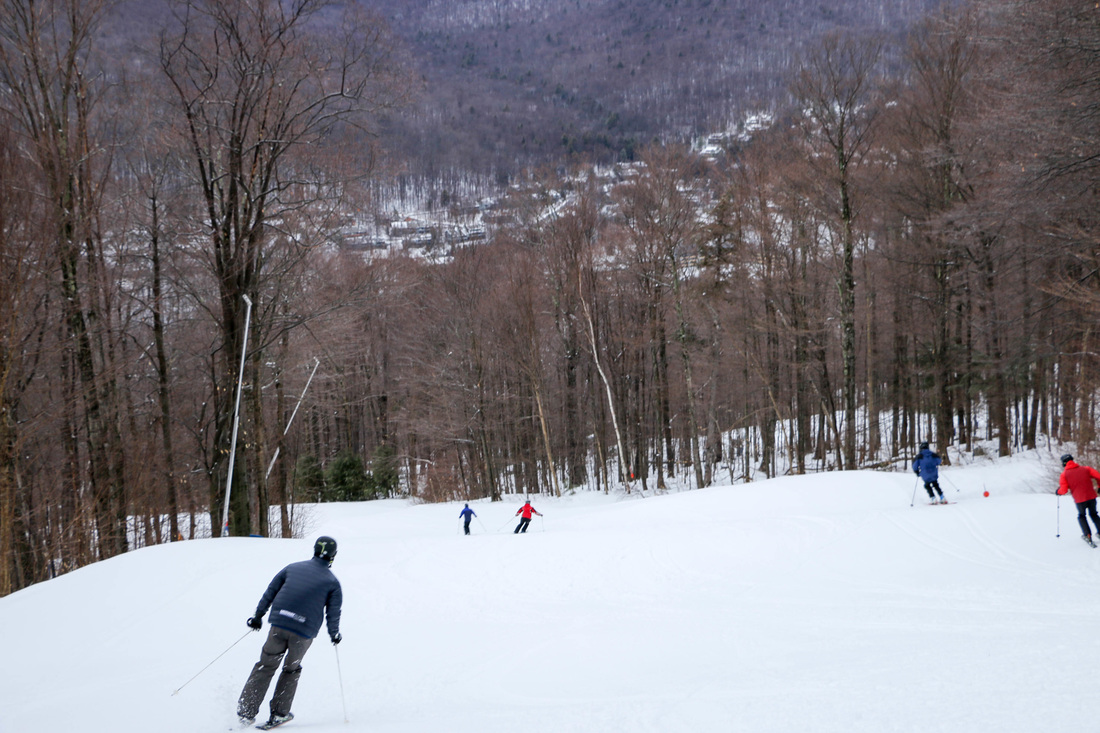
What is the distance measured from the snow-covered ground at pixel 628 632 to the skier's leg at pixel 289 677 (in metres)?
0.30

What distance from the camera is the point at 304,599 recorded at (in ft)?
19.6

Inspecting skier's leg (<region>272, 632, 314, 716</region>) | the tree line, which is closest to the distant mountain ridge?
the tree line

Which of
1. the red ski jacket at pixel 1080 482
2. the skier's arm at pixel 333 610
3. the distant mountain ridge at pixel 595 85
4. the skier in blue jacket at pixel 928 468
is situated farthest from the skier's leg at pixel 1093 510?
the distant mountain ridge at pixel 595 85

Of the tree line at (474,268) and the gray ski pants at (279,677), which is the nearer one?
the gray ski pants at (279,677)

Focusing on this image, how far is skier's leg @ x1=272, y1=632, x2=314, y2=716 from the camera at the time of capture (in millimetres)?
5824

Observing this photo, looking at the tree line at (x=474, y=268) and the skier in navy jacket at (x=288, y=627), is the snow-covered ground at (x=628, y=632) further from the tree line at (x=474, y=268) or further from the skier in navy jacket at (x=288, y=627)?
the tree line at (x=474, y=268)

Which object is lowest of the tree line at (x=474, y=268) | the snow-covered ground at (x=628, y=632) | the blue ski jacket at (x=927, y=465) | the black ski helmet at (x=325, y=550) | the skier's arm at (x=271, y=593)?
the snow-covered ground at (x=628, y=632)

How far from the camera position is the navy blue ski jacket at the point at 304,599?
5.90 metres

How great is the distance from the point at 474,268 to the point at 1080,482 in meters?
29.1

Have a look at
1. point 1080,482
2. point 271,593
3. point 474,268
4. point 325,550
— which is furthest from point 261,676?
point 474,268

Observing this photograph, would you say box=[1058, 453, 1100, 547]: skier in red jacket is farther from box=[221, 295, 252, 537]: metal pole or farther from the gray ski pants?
box=[221, 295, 252, 537]: metal pole

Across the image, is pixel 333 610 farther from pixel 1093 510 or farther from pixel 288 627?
pixel 1093 510

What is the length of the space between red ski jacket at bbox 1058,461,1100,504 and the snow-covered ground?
92 centimetres

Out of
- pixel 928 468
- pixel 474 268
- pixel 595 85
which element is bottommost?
pixel 928 468
